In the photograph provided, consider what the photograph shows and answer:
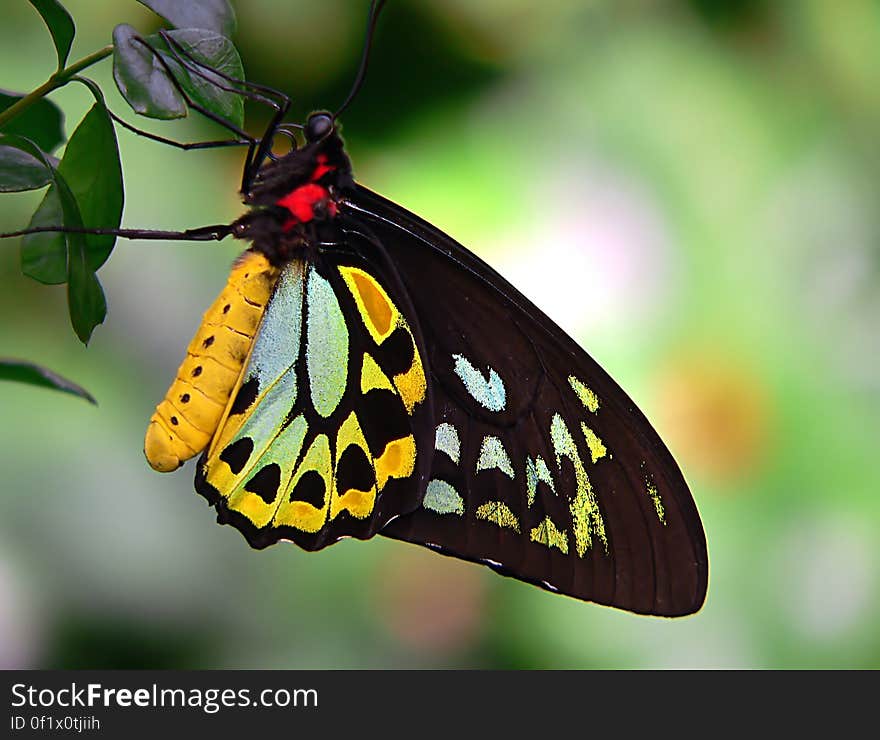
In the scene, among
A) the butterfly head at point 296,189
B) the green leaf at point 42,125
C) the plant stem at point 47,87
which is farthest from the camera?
the butterfly head at point 296,189

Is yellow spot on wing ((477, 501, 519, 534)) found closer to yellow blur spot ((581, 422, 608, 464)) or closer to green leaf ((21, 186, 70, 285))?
yellow blur spot ((581, 422, 608, 464))

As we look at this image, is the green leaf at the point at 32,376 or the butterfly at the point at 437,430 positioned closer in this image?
the green leaf at the point at 32,376

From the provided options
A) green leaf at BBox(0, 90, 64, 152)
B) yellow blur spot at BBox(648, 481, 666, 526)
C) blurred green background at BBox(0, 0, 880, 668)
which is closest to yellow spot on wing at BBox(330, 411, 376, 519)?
yellow blur spot at BBox(648, 481, 666, 526)

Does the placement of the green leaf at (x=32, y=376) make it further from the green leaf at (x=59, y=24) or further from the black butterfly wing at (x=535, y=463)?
the black butterfly wing at (x=535, y=463)

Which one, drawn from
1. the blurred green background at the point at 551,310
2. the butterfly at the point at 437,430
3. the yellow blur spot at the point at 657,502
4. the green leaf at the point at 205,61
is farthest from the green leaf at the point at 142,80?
the blurred green background at the point at 551,310

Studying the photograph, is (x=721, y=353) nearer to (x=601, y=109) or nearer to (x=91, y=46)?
(x=601, y=109)

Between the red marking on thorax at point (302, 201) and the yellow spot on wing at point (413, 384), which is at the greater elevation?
the red marking on thorax at point (302, 201)

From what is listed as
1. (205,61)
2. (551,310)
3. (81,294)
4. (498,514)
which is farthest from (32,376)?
(551,310)
